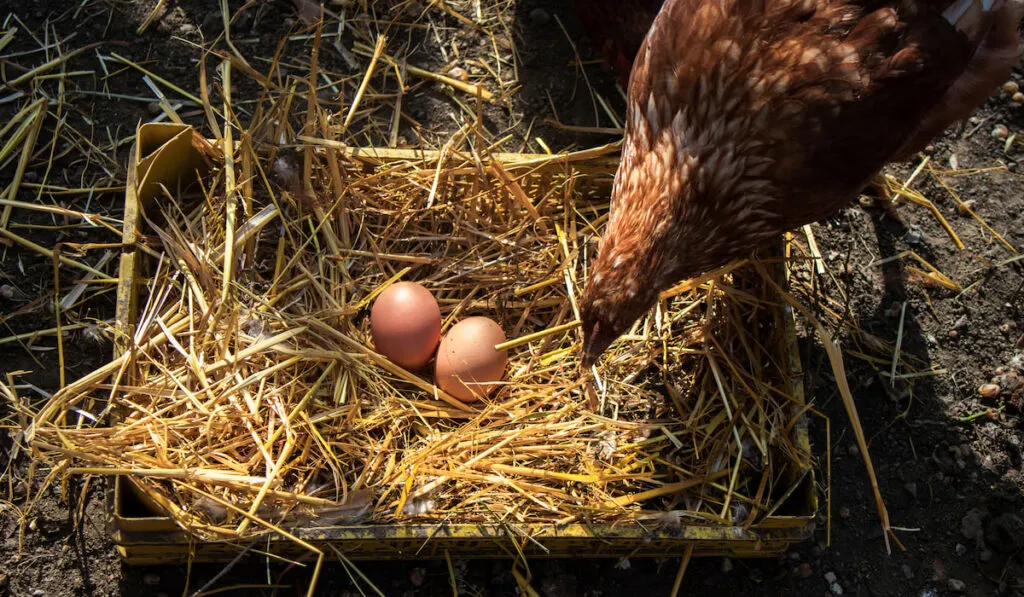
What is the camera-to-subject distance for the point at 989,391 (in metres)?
2.92

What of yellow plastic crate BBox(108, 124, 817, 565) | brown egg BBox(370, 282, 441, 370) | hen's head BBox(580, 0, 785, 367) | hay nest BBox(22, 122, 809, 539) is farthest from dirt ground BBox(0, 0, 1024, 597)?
hen's head BBox(580, 0, 785, 367)

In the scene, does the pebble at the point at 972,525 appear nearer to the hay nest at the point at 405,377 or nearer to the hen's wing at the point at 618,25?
the hay nest at the point at 405,377

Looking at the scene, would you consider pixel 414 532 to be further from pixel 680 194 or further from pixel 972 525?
A: pixel 972 525

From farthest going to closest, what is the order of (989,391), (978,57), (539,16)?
(539,16) → (989,391) → (978,57)

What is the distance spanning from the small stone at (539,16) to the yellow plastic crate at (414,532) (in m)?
1.66

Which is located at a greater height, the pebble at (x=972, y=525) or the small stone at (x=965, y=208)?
the small stone at (x=965, y=208)

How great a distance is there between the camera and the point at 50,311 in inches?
110

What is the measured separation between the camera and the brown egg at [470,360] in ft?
8.20

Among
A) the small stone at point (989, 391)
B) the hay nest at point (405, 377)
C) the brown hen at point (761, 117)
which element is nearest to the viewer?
the brown hen at point (761, 117)

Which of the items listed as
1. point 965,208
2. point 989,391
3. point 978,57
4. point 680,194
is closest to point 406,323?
point 680,194

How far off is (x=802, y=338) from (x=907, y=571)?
86 cm

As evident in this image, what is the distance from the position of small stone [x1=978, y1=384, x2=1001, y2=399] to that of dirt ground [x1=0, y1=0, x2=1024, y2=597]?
0.03 meters

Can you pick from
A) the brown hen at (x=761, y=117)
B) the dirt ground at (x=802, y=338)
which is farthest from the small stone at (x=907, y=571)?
the brown hen at (x=761, y=117)

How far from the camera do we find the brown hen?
7.06 feet
